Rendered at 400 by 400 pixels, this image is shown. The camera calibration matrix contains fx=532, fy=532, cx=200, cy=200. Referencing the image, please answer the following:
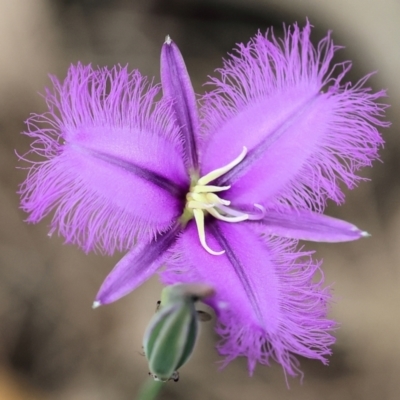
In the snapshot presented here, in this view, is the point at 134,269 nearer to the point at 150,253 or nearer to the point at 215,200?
the point at 150,253

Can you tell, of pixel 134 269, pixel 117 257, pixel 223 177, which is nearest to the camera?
pixel 134 269

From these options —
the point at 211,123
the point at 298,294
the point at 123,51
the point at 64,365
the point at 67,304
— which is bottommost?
the point at 64,365

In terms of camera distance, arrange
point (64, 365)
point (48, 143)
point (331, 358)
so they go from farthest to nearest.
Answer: point (331, 358), point (64, 365), point (48, 143)

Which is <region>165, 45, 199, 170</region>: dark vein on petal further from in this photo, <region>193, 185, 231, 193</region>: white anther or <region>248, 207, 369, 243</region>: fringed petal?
<region>248, 207, 369, 243</region>: fringed petal

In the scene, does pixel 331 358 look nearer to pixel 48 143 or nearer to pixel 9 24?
pixel 48 143

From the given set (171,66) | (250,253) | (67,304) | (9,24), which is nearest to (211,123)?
(171,66)

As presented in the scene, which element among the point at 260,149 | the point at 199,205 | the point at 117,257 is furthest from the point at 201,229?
the point at 117,257
